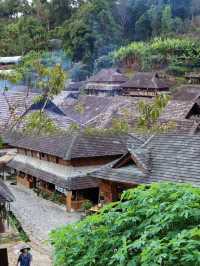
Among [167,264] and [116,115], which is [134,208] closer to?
[167,264]

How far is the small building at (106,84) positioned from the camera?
62.4 metres

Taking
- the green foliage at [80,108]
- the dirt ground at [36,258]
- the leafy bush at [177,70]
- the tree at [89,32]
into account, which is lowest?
the dirt ground at [36,258]

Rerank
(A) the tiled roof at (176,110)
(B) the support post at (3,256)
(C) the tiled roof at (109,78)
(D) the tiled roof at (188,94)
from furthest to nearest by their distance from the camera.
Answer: (C) the tiled roof at (109,78), (D) the tiled roof at (188,94), (A) the tiled roof at (176,110), (B) the support post at (3,256)

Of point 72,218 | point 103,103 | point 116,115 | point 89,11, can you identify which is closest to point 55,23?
point 89,11

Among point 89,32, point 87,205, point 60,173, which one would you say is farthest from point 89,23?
point 87,205

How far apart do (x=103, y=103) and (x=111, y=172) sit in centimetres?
2554

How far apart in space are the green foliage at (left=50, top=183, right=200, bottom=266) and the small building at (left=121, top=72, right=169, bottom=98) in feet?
155

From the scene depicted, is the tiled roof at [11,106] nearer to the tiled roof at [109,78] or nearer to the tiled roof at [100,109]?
the tiled roof at [100,109]

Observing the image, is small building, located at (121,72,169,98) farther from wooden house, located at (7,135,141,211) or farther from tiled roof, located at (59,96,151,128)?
wooden house, located at (7,135,141,211)

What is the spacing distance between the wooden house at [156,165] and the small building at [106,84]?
42893 millimetres

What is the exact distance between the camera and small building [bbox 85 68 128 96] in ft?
205

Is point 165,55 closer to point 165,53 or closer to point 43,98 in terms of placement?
point 165,53

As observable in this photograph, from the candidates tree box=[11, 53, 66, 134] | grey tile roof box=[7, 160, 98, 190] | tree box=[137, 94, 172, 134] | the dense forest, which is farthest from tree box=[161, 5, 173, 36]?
grey tile roof box=[7, 160, 98, 190]

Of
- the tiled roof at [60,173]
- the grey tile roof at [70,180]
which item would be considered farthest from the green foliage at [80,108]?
the grey tile roof at [70,180]
